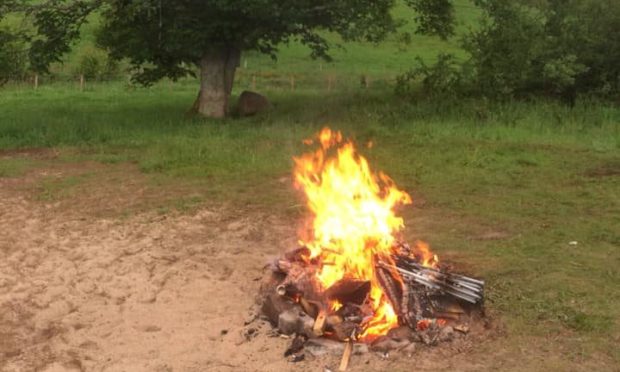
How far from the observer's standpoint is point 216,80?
20.6 meters

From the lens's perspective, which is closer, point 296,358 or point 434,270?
point 296,358

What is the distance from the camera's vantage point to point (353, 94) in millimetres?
24000

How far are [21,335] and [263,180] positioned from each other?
258 inches

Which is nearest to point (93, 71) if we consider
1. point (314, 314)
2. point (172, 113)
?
point (172, 113)

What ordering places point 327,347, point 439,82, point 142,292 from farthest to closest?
point 439,82, point 142,292, point 327,347

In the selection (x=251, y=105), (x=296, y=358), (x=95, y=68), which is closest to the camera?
(x=296, y=358)

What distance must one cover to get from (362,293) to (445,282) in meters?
0.86

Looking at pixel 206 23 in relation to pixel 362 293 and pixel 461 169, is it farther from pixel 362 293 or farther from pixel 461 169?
pixel 362 293

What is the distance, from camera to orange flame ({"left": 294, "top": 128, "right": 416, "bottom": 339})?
6664 millimetres

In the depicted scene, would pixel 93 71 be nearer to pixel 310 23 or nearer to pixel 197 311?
pixel 310 23

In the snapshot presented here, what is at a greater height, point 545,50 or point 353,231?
point 545,50

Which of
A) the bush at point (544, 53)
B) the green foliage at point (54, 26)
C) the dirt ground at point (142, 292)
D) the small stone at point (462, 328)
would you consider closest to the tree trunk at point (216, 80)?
the green foliage at point (54, 26)

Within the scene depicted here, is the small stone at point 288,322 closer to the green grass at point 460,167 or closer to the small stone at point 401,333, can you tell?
the small stone at point 401,333

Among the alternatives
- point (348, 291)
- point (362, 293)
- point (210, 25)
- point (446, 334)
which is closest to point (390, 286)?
point (362, 293)
